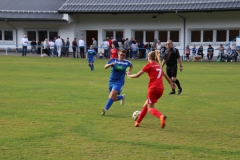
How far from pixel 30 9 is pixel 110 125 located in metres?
35.8

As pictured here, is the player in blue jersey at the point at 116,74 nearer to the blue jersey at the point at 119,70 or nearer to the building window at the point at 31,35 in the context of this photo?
the blue jersey at the point at 119,70

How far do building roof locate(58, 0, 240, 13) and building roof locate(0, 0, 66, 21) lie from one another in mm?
1660

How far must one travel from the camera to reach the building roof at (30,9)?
4234cm

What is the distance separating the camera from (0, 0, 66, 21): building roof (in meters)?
42.3

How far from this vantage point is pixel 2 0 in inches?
1837

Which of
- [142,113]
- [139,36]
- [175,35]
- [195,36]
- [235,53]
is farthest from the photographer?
[139,36]

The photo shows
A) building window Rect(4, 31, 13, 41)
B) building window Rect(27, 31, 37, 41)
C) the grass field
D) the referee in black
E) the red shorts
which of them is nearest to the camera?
the grass field

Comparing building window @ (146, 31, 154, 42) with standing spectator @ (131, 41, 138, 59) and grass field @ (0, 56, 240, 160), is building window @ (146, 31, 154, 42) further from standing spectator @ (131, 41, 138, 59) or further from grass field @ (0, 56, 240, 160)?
grass field @ (0, 56, 240, 160)

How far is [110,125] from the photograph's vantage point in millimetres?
9945

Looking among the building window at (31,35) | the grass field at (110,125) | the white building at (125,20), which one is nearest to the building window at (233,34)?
the white building at (125,20)

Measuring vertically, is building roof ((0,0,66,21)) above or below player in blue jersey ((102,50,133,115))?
above

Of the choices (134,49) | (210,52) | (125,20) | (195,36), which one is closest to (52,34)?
(125,20)

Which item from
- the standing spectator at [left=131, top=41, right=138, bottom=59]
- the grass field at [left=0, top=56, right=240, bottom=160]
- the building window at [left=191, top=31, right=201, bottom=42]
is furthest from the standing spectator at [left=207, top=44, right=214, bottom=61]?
→ the grass field at [left=0, top=56, right=240, bottom=160]

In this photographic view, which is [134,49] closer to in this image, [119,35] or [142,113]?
[119,35]
